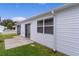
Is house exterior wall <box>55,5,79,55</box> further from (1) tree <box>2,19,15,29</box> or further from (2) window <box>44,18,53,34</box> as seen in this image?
(1) tree <box>2,19,15,29</box>

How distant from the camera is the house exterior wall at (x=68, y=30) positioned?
6.99 metres

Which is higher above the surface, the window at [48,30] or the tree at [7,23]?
the tree at [7,23]

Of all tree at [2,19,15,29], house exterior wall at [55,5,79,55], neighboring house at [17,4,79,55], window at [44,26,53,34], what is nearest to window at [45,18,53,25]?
neighboring house at [17,4,79,55]

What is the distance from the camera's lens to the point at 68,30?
7641mm

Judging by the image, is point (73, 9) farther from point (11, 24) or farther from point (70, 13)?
point (11, 24)

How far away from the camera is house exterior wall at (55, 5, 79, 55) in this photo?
699 cm

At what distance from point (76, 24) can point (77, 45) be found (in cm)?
101

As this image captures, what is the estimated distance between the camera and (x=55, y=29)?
9.12m

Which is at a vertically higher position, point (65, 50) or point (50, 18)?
point (50, 18)

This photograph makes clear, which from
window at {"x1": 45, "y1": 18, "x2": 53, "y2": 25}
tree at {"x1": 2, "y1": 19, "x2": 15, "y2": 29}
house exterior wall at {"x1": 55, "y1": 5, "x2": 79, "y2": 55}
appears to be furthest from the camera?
tree at {"x1": 2, "y1": 19, "x2": 15, "y2": 29}

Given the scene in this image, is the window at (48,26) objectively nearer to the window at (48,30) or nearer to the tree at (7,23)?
the window at (48,30)

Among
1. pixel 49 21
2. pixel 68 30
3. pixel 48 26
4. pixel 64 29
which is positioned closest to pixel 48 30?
pixel 48 26

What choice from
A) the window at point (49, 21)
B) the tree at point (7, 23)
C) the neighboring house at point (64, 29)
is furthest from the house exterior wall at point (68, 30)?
the tree at point (7, 23)

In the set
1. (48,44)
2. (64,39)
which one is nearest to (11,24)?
(48,44)
